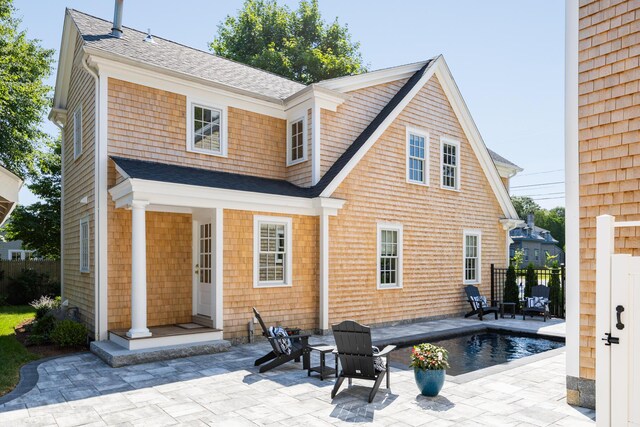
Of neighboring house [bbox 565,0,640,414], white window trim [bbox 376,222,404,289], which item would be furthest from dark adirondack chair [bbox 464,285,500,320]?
neighboring house [bbox 565,0,640,414]

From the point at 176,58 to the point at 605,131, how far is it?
10.3m

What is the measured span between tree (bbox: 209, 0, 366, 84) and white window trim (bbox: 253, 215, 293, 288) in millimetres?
21300

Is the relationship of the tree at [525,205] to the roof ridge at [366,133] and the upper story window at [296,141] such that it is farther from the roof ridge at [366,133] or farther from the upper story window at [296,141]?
the upper story window at [296,141]

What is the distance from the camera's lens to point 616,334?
4.05 metres

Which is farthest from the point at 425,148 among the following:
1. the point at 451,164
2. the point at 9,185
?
the point at 9,185

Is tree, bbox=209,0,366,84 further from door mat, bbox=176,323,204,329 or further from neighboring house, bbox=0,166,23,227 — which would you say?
neighboring house, bbox=0,166,23,227

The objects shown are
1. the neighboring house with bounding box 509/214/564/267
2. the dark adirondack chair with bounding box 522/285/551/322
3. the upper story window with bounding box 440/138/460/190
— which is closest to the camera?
the dark adirondack chair with bounding box 522/285/551/322

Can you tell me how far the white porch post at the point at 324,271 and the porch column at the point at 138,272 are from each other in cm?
414

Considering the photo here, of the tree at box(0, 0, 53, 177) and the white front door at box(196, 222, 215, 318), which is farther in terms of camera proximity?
the tree at box(0, 0, 53, 177)

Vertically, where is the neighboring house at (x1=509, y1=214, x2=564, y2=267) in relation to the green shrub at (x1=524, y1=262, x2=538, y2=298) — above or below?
below

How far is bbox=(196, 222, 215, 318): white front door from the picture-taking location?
10.2 metres

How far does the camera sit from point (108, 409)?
553cm

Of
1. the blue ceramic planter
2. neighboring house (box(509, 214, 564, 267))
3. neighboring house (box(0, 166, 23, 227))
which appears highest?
neighboring house (box(0, 166, 23, 227))

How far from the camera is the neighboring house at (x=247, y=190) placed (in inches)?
369
